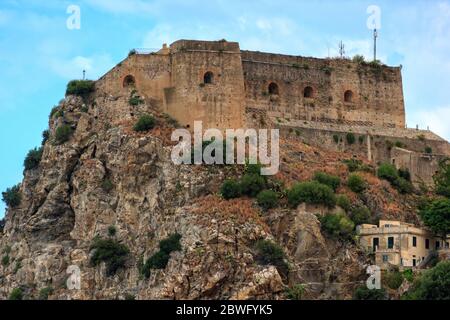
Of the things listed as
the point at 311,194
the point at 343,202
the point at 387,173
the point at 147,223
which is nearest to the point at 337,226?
the point at 311,194

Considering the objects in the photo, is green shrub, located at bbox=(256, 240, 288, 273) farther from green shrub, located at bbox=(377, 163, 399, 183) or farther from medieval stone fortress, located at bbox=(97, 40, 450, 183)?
green shrub, located at bbox=(377, 163, 399, 183)

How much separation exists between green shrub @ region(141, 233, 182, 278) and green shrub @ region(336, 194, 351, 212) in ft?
30.9

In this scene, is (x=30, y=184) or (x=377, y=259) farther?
(x=30, y=184)

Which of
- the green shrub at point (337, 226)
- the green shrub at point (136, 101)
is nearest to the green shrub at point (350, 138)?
the green shrub at point (337, 226)

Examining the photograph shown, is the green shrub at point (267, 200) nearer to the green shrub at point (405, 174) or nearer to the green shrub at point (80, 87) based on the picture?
the green shrub at point (405, 174)

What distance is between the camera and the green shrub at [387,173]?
103125 millimetres

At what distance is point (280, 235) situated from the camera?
95875mm

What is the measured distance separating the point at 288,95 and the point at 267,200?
11.2 m

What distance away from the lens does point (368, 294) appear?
92.9m

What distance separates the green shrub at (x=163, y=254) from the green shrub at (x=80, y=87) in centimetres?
1515

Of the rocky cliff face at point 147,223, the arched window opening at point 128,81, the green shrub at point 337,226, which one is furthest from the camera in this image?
the arched window opening at point 128,81

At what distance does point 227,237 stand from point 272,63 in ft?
52.9
